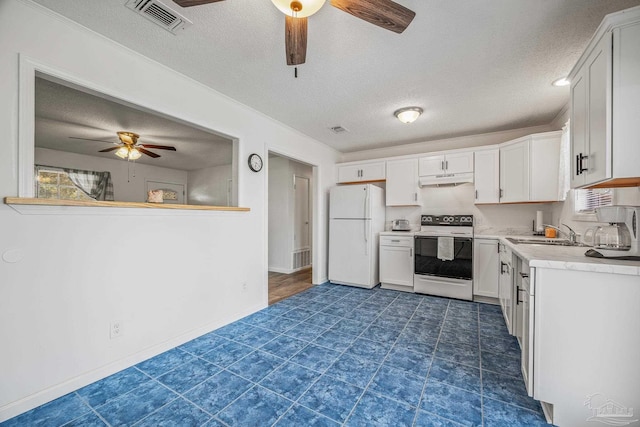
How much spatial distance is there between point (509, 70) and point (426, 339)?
8.33 feet

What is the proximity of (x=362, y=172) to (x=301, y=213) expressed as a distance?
1.73 meters

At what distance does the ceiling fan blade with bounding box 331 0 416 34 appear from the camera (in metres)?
1.29

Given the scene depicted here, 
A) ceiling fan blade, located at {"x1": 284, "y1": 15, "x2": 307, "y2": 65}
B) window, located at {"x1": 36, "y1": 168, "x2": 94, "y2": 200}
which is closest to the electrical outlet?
ceiling fan blade, located at {"x1": 284, "y1": 15, "x2": 307, "y2": 65}

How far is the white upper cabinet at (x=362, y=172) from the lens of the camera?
14.4 ft

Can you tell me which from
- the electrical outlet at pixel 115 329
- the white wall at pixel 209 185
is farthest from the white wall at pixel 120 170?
the electrical outlet at pixel 115 329

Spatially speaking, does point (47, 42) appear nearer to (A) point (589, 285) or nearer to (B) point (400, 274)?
(A) point (589, 285)

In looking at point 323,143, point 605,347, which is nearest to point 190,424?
point 605,347

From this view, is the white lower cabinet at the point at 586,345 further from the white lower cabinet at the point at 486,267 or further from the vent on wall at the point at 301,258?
the vent on wall at the point at 301,258

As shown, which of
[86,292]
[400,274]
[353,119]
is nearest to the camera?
[86,292]

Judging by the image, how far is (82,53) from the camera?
1772 mm

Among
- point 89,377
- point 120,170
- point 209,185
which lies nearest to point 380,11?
point 89,377

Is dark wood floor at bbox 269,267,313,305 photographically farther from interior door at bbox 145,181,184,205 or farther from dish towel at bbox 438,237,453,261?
interior door at bbox 145,181,184,205

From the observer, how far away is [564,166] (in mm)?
3002

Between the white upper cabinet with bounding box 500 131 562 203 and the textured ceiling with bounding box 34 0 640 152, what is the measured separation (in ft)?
1.18
